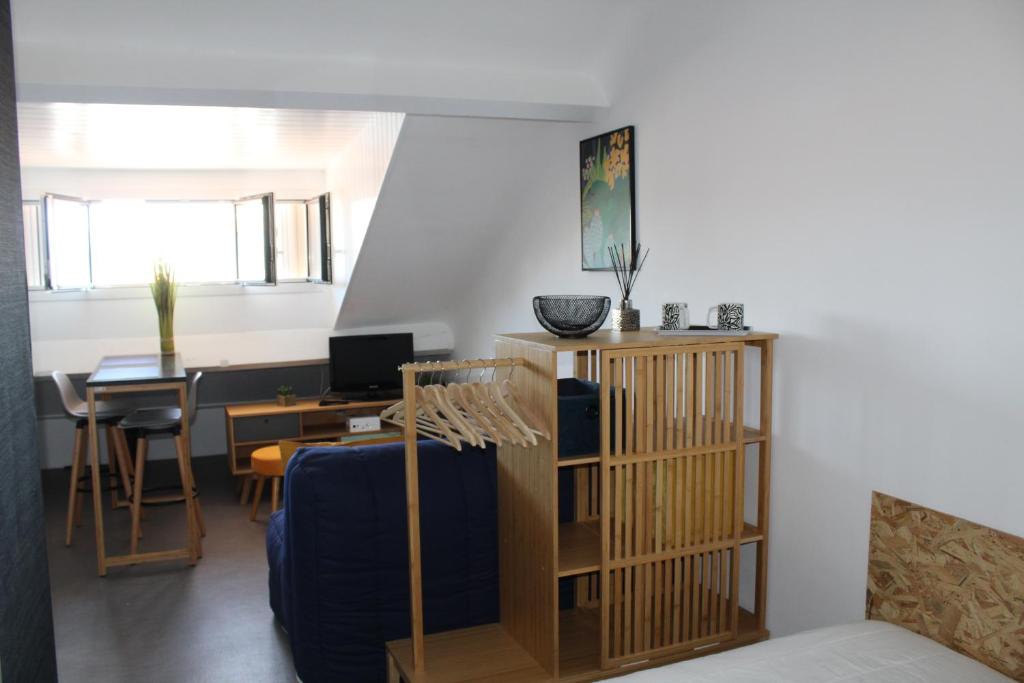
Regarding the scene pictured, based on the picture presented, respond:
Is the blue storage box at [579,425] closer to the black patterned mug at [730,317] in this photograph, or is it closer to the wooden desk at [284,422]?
the black patterned mug at [730,317]

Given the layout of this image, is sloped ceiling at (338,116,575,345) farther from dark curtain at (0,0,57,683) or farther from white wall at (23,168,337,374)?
dark curtain at (0,0,57,683)

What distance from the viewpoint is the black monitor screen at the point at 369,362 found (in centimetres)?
661

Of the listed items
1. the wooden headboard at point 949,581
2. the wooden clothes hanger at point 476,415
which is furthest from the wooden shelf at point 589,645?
the wooden clothes hanger at point 476,415

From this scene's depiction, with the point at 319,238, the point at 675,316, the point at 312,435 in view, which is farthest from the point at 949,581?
the point at 319,238

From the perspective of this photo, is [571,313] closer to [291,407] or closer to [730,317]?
[730,317]

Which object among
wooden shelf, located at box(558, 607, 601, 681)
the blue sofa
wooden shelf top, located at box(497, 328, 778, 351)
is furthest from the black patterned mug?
wooden shelf, located at box(558, 607, 601, 681)

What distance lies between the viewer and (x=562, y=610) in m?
3.17

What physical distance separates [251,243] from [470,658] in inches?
204

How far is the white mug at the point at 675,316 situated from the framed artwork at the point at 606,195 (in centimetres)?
99

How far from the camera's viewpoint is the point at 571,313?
267cm

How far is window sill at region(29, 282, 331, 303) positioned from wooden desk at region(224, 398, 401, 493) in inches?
39.3

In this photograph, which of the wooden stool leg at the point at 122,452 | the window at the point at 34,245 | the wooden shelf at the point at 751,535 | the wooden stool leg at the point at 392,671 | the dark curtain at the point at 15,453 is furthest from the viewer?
the window at the point at 34,245

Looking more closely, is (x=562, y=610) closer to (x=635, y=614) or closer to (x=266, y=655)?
(x=635, y=614)

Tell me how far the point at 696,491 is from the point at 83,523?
4.41 metres
